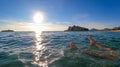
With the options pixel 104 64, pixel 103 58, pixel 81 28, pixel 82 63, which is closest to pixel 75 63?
pixel 82 63

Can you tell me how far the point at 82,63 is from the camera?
346 inches

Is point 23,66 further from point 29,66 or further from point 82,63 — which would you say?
point 82,63

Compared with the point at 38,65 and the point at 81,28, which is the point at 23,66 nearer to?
the point at 38,65

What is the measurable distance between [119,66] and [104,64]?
969mm

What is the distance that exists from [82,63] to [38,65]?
327 cm

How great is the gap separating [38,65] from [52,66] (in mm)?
1011

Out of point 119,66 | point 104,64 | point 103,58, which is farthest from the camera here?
point 103,58

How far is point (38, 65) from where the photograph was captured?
A: 8.27m

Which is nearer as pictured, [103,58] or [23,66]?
[23,66]

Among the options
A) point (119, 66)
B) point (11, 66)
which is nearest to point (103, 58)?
point (119, 66)

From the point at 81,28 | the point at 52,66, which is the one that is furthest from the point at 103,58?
the point at 81,28

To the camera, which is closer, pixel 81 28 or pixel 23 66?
pixel 23 66

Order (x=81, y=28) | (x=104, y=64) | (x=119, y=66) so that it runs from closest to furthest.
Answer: (x=119, y=66)
(x=104, y=64)
(x=81, y=28)

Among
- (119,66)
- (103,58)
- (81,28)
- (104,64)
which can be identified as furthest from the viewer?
(81,28)
